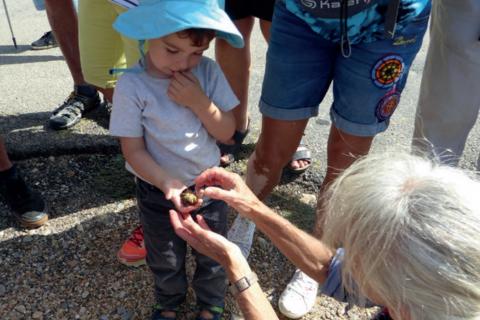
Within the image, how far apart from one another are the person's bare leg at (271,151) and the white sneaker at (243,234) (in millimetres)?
145

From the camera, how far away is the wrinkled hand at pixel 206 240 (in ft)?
4.83

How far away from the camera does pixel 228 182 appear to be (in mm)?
1646

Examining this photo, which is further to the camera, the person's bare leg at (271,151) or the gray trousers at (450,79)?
the person's bare leg at (271,151)

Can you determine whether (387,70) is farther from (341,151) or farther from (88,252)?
(88,252)

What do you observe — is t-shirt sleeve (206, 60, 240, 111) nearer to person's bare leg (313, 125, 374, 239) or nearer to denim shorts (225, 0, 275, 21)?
person's bare leg (313, 125, 374, 239)

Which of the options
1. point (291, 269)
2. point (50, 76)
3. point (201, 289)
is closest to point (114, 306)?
point (201, 289)

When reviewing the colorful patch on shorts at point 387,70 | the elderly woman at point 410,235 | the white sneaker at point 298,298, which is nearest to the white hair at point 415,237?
the elderly woman at point 410,235

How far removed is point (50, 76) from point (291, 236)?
3.05m

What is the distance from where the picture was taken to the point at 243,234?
231cm

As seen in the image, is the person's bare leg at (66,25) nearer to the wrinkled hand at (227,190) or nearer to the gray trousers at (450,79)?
the wrinkled hand at (227,190)

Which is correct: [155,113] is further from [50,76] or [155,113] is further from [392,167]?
[50,76]

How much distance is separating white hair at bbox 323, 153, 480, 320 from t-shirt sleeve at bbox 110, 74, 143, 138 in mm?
757

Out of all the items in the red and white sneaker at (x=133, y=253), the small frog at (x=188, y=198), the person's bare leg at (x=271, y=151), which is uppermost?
the small frog at (x=188, y=198)

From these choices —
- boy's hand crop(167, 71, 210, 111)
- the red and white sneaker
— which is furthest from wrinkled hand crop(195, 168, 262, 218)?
the red and white sneaker
